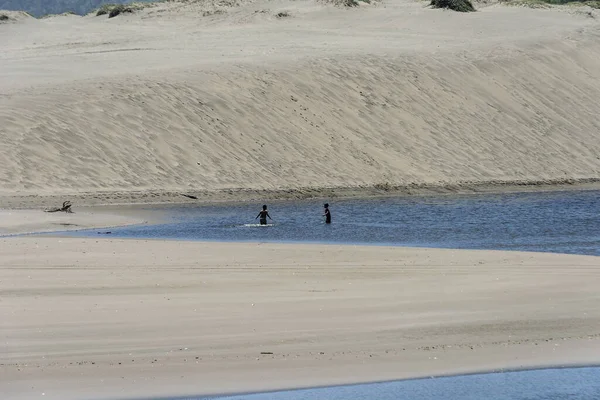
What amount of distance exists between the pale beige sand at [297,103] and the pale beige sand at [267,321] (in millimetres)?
15678

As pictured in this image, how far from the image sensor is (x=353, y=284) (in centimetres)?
1644

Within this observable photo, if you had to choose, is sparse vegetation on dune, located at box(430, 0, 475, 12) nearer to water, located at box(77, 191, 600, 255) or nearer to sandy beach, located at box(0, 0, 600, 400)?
sandy beach, located at box(0, 0, 600, 400)

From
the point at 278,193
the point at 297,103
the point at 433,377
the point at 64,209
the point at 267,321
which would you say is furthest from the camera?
the point at 297,103

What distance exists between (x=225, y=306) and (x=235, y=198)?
2142cm

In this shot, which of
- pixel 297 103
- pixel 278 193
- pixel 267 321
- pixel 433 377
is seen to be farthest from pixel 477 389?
pixel 297 103

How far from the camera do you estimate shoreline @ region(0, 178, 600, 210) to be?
3102 centimetres

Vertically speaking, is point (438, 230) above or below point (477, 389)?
below

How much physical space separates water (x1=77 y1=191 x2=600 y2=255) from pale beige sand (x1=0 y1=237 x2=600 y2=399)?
562 cm

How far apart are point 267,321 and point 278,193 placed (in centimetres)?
2351

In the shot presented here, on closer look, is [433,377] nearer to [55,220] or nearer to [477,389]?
[477,389]

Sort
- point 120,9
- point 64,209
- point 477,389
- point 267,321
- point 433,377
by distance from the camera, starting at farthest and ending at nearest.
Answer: point 120,9 → point 64,209 → point 267,321 → point 433,377 → point 477,389

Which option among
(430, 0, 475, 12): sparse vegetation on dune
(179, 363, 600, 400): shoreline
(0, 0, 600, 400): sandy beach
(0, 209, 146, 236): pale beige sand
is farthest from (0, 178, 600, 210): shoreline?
(430, 0, 475, 12): sparse vegetation on dune

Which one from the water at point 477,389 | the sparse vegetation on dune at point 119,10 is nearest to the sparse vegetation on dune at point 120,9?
the sparse vegetation on dune at point 119,10

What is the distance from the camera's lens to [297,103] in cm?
4619
